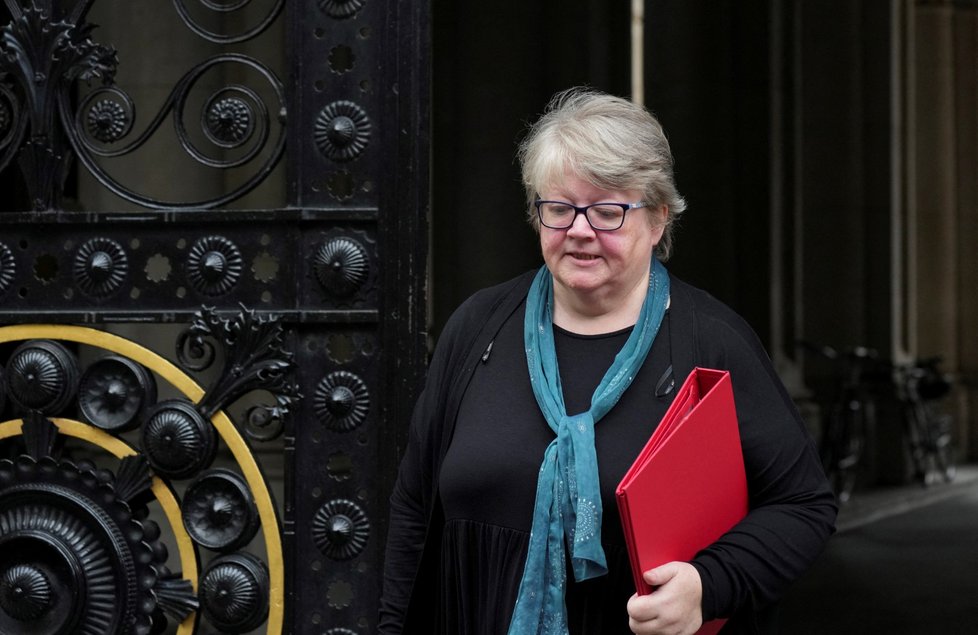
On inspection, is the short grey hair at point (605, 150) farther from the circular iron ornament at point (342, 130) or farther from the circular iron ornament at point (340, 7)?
the circular iron ornament at point (340, 7)

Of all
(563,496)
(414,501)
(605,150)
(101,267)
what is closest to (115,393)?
(101,267)

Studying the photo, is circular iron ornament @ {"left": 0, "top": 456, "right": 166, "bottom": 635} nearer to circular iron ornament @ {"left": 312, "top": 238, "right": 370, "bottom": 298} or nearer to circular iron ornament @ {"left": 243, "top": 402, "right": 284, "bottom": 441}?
circular iron ornament @ {"left": 243, "top": 402, "right": 284, "bottom": 441}

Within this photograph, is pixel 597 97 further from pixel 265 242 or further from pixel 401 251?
pixel 265 242

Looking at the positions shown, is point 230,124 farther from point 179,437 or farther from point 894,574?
point 894,574

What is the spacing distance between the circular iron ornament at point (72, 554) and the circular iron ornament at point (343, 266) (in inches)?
30.3

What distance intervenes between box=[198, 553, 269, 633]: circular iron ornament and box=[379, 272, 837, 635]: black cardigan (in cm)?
74

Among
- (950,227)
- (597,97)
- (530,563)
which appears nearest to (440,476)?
(530,563)

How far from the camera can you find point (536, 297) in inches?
114

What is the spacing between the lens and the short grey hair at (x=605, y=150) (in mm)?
2711

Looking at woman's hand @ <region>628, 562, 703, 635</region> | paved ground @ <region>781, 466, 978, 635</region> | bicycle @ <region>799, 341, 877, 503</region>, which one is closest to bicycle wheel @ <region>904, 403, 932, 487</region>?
bicycle @ <region>799, 341, 877, 503</region>

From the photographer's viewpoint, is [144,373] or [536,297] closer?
[536,297]

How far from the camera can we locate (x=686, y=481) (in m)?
2.58

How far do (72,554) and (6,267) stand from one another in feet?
2.51

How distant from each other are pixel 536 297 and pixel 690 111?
8.76 meters
